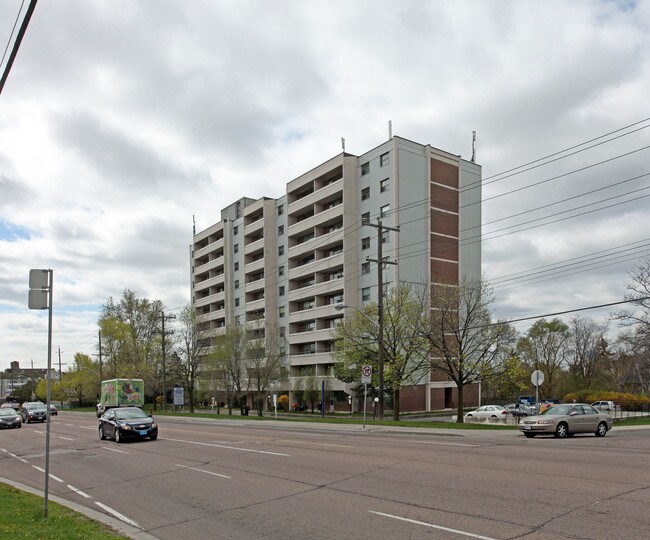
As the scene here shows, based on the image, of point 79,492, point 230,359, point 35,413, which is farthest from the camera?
point 230,359

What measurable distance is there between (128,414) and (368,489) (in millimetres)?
17623

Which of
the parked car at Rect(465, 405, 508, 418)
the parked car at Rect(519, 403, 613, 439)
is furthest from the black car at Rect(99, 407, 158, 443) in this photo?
the parked car at Rect(465, 405, 508, 418)

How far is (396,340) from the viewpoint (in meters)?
37.0

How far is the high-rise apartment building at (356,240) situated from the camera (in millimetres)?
60688

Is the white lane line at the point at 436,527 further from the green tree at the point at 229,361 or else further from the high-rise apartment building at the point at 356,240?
the high-rise apartment building at the point at 356,240

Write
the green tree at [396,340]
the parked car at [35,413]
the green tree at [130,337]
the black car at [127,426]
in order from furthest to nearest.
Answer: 1. the green tree at [130,337]
2. the parked car at [35,413]
3. the green tree at [396,340]
4. the black car at [127,426]

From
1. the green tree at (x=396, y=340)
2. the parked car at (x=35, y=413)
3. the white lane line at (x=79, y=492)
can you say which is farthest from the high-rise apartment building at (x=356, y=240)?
the white lane line at (x=79, y=492)

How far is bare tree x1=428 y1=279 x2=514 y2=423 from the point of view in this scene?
1337 inches

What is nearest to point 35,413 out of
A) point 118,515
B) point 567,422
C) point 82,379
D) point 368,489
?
point 82,379

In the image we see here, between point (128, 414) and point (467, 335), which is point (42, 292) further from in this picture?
point (467, 335)

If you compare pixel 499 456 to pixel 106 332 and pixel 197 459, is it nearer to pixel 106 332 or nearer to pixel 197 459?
pixel 197 459

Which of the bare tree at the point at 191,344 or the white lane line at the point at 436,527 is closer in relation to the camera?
the white lane line at the point at 436,527

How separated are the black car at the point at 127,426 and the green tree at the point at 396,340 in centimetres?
1476

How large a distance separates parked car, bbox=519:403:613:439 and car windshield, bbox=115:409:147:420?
53.3 ft
